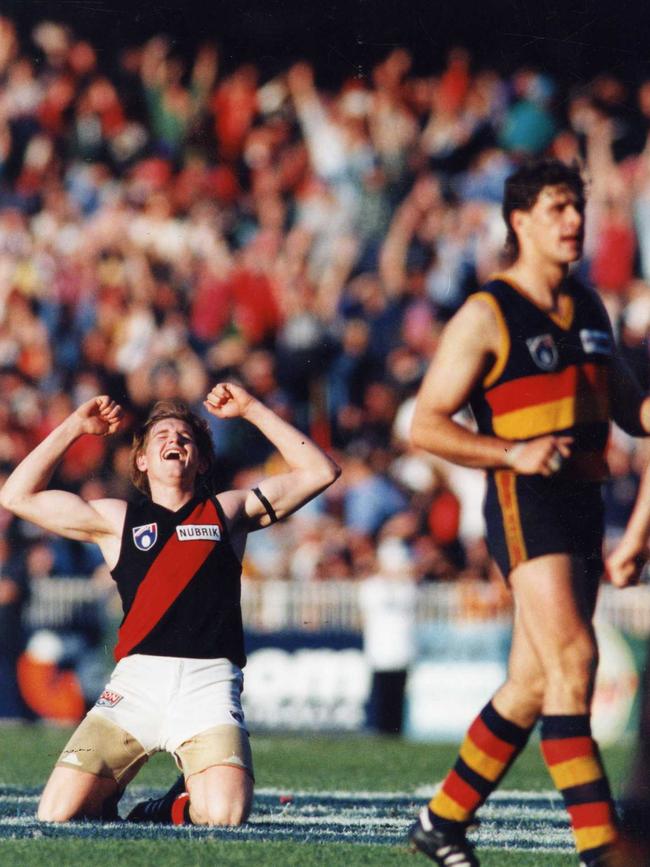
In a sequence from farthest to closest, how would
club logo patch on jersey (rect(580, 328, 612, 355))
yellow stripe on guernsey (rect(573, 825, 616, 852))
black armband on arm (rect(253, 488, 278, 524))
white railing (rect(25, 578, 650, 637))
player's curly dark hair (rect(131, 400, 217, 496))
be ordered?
white railing (rect(25, 578, 650, 637))
player's curly dark hair (rect(131, 400, 217, 496))
black armband on arm (rect(253, 488, 278, 524))
club logo patch on jersey (rect(580, 328, 612, 355))
yellow stripe on guernsey (rect(573, 825, 616, 852))

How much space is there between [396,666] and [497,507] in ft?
25.7

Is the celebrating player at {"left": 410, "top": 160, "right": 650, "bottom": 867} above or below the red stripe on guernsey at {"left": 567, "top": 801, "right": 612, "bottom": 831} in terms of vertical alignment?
above

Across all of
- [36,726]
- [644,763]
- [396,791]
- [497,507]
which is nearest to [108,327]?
[36,726]

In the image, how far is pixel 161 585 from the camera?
641cm

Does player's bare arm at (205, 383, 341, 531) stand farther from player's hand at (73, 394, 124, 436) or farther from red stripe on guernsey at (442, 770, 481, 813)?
red stripe on guernsey at (442, 770, 481, 813)

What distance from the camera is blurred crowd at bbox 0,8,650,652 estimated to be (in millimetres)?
13906

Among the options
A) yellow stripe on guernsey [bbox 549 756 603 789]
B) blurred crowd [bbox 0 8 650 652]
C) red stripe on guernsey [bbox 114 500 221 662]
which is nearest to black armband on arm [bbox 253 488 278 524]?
red stripe on guernsey [bbox 114 500 221 662]

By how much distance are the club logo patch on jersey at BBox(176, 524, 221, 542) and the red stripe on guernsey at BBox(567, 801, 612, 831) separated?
2.24m

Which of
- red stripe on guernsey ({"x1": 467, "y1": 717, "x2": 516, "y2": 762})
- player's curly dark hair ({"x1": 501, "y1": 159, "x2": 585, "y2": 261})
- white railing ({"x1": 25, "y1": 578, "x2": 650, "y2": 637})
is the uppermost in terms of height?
player's curly dark hair ({"x1": 501, "y1": 159, "x2": 585, "y2": 261})

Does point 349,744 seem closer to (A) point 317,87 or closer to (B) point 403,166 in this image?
(B) point 403,166

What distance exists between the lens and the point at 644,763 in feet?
13.0

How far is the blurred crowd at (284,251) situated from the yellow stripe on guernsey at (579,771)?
8241 mm

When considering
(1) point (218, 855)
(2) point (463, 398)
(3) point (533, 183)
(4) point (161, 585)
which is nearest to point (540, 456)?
(2) point (463, 398)

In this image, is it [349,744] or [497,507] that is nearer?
[497,507]
